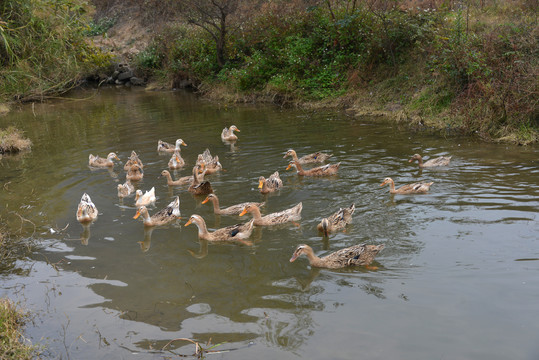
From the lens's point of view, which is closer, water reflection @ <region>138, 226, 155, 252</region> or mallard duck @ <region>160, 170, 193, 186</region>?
water reflection @ <region>138, 226, 155, 252</region>

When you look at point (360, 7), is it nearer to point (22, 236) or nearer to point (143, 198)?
point (143, 198)

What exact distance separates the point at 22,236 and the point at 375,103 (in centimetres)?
1528

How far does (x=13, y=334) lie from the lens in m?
6.48

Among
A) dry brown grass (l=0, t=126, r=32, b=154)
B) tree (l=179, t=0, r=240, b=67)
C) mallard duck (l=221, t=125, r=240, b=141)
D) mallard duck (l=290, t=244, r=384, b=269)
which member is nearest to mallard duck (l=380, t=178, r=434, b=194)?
mallard duck (l=290, t=244, r=384, b=269)

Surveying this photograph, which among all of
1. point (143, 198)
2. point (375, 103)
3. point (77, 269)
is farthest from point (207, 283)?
point (375, 103)

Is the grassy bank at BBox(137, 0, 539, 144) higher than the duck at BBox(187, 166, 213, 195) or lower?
higher

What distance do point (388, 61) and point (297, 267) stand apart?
1658cm

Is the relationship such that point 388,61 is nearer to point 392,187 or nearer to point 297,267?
point 392,187

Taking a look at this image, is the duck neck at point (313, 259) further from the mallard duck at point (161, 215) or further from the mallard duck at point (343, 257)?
the mallard duck at point (161, 215)

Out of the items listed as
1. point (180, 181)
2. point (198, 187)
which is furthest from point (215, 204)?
point (180, 181)

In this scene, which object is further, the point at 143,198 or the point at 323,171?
the point at 323,171

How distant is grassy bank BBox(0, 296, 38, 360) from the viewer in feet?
20.6

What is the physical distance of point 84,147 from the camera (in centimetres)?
1856

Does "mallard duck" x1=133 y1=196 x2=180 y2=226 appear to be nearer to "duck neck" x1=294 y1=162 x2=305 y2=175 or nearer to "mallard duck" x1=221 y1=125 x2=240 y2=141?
"duck neck" x1=294 y1=162 x2=305 y2=175
